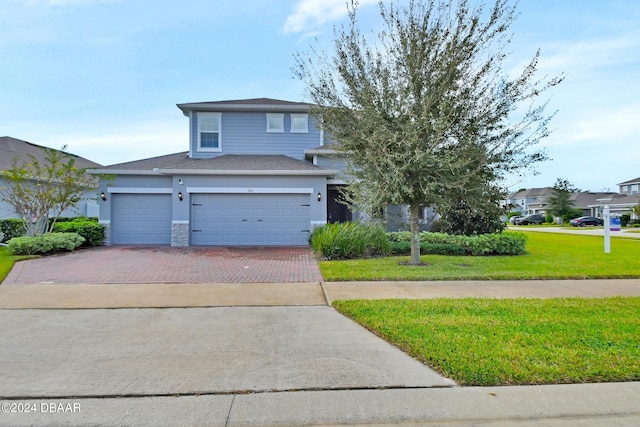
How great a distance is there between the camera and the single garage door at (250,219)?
52.8 feet

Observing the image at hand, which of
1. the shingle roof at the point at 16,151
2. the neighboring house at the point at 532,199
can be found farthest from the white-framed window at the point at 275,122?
the neighboring house at the point at 532,199

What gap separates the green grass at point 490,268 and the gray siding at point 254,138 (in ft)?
29.0

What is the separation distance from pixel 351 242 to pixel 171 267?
5.35m

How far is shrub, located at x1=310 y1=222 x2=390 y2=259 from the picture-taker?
11828 mm

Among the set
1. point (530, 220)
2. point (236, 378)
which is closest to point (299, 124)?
point (236, 378)

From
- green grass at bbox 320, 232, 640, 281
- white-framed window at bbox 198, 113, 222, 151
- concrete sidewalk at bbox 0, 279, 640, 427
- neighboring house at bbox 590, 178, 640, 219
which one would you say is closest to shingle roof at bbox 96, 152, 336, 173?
white-framed window at bbox 198, 113, 222, 151

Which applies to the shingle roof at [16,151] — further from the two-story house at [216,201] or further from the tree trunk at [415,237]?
the tree trunk at [415,237]

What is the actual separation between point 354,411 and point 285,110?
16800 millimetres

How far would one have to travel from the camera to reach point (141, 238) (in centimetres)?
1661

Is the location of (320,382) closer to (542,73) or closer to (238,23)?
(542,73)

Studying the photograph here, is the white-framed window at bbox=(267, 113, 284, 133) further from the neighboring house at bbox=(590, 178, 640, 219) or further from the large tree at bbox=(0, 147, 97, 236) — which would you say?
the neighboring house at bbox=(590, 178, 640, 219)

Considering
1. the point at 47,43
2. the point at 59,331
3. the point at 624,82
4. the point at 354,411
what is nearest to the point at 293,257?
the point at 59,331

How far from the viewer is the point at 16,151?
19859 mm

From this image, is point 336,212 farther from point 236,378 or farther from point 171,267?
point 236,378
